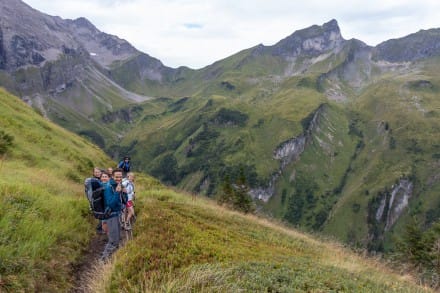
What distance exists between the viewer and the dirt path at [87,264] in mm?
9785

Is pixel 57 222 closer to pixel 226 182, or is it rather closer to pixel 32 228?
pixel 32 228

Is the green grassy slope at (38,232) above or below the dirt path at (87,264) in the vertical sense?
above

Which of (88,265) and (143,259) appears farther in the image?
(88,265)

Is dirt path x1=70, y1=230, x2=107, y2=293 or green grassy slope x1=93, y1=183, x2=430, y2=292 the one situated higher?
green grassy slope x1=93, y1=183, x2=430, y2=292

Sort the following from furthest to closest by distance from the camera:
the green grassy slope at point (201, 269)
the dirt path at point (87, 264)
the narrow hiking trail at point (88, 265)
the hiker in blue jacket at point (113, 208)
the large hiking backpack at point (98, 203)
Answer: the large hiking backpack at point (98, 203)
the hiker in blue jacket at point (113, 208)
the dirt path at point (87, 264)
the narrow hiking trail at point (88, 265)
the green grassy slope at point (201, 269)

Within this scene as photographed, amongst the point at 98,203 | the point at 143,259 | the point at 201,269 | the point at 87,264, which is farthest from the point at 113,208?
the point at 201,269

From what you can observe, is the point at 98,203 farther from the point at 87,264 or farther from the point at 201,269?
the point at 201,269

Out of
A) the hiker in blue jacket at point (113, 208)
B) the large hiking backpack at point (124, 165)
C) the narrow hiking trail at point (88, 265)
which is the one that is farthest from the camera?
the large hiking backpack at point (124, 165)

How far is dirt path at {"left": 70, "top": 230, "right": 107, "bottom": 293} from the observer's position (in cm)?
979

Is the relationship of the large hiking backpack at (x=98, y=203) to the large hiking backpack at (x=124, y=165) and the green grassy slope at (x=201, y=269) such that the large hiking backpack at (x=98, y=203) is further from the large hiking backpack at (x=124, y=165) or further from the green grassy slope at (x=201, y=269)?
the large hiking backpack at (x=124, y=165)

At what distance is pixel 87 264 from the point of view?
38.4 ft

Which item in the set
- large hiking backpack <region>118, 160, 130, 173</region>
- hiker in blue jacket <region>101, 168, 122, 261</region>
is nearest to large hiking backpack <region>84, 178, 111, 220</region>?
hiker in blue jacket <region>101, 168, 122, 261</region>

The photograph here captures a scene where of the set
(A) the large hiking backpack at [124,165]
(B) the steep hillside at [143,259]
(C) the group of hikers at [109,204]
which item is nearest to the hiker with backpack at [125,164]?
(A) the large hiking backpack at [124,165]

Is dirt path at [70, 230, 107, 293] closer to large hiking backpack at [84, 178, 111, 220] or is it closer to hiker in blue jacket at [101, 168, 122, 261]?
hiker in blue jacket at [101, 168, 122, 261]
